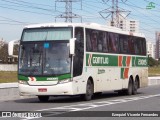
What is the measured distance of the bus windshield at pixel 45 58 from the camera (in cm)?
2072

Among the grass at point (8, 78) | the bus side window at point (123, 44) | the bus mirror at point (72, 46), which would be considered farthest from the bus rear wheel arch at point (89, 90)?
the grass at point (8, 78)

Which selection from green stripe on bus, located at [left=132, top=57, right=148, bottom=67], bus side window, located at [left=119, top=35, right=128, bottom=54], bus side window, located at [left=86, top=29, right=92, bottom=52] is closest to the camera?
bus side window, located at [left=86, top=29, right=92, bottom=52]

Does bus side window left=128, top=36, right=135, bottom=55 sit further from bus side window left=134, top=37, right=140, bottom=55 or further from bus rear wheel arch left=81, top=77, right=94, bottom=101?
bus rear wheel arch left=81, top=77, right=94, bottom=101

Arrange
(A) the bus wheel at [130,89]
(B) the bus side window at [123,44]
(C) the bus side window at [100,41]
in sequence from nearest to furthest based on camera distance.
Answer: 1. (C) the bus side window at [100,41]
2. (B) the bus side window at [123,44]
3. (A) the bus wheel at [130,89]

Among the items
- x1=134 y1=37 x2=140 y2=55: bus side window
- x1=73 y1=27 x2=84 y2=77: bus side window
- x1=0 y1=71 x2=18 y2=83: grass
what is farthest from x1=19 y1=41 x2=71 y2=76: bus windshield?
x1=0 y1=71 x2=18 y2=83: grass

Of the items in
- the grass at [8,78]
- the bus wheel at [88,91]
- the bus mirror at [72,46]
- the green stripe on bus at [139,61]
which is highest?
the bus mirror at [72,46]

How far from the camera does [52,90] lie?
67.6 feet

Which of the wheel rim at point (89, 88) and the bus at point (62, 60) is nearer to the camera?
the bus at point (62, 60)

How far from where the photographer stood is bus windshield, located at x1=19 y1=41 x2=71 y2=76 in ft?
68.0

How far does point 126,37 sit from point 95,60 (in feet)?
16.7

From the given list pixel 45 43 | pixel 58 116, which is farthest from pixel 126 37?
pixel 58 116

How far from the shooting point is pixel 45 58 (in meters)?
20.9

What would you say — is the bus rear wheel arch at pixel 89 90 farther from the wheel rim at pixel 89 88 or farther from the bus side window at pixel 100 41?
the bus side window at pixel 100 41

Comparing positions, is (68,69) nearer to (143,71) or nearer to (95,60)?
(95,60)
